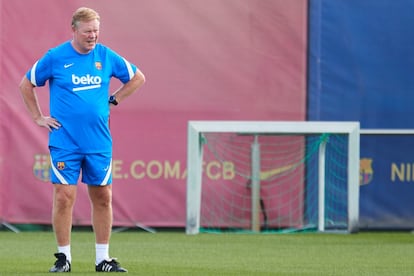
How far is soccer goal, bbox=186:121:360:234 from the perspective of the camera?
1335 centimetres

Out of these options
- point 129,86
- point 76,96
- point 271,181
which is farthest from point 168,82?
point 76,96

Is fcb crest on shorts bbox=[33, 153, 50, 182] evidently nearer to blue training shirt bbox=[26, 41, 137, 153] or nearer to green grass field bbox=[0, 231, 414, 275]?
green grass field bbox=[0, 231, 414, 275]

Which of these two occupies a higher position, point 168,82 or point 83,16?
point 168,82

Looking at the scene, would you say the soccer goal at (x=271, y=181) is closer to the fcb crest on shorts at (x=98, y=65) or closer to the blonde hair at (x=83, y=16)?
the fcb crest on shorts at (x=98, y=65)

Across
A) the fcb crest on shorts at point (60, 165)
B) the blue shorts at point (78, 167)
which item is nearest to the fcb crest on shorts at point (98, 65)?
the blue shorts at point (78, 167)

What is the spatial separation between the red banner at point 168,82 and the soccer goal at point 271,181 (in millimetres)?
283

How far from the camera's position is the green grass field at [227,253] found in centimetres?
859

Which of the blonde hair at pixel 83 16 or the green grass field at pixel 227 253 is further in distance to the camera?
the green grass field at pixel 227 253

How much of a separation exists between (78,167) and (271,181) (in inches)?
226

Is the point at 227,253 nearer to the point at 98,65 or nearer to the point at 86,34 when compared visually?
the point at 98,65

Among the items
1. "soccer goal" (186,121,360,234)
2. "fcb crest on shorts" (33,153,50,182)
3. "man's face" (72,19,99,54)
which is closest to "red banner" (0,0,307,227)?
"fcb crest on shorts" (33,153,50,182)

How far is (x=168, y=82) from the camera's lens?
44.0ft

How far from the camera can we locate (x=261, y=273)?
8.33m

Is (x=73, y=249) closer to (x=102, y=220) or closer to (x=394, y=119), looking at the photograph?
(x=102, y=220)
